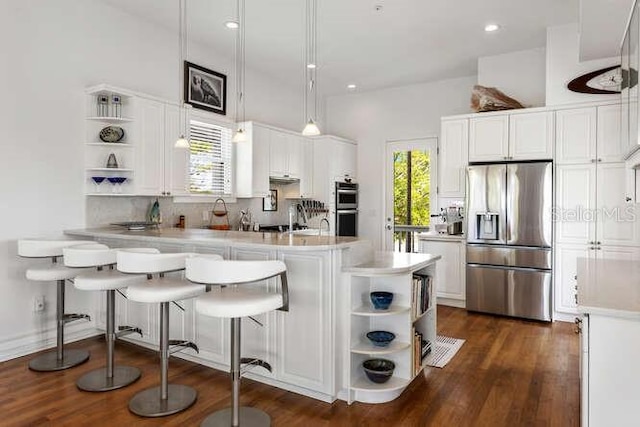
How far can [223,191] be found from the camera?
542 cm

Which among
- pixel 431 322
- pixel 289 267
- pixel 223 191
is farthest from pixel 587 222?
pixel 223 191

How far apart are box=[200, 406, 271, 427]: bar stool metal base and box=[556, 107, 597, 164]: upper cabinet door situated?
4124 mm

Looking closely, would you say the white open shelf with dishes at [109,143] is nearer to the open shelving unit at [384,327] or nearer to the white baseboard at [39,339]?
the white baseboard at [39,339]

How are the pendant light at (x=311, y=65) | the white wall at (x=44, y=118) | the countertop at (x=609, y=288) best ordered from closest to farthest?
the countertop at (x=609, y=288)
the white wall at (x=44, y=118)
the pendant light at (x=311, y=65)

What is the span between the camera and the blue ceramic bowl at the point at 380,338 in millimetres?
2855

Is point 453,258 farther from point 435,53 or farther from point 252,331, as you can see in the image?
point 252,331

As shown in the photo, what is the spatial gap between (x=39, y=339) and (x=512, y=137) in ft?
17.5

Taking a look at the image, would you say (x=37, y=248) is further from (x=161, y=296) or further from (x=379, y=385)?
(x=379, y=385)

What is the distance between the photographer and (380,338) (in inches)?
113

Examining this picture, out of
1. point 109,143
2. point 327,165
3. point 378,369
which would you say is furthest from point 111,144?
point 327,165

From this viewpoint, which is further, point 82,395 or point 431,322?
point 431,322

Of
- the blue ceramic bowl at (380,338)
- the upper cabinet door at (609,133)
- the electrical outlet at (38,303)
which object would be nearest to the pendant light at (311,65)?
the blue ceramic bowl at (380,338)

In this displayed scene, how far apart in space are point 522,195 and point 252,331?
3450 millimetres

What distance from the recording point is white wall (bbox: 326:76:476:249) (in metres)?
6.46
